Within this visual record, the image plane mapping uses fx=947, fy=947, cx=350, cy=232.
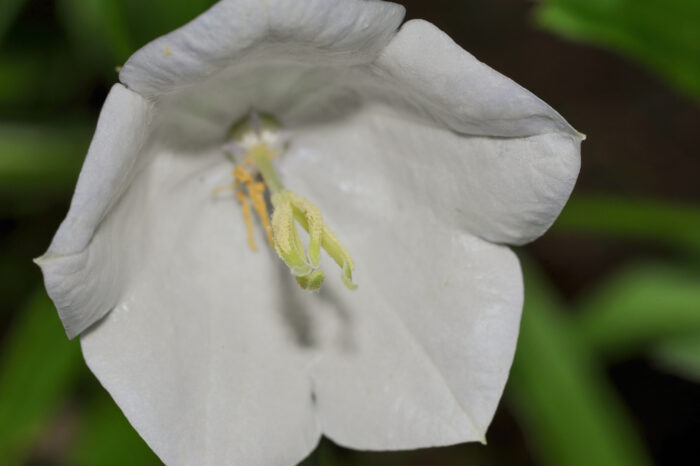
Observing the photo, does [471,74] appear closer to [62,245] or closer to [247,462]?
[62,245]

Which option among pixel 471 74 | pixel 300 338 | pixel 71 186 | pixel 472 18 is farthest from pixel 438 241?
pixel 472 18

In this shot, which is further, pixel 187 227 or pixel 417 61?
pixel 187 227

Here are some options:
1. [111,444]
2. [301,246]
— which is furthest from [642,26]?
[111,444]

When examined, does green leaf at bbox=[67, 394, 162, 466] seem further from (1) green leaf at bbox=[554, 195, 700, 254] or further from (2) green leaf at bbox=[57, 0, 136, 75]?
(1) green leaf at bbox=[554, 195, 700, 254]

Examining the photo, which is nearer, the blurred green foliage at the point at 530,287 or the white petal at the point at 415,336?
the white petal at the point at 415,336

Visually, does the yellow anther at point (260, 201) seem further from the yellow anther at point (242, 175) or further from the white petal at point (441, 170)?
the white petal at point (441, 170)

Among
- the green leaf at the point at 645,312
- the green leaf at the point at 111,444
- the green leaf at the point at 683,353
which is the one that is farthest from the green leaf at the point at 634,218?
the green leaf at the point at 111,444

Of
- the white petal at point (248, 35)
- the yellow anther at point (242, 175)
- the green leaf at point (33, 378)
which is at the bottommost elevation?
the green leaf at point (33, 378)
